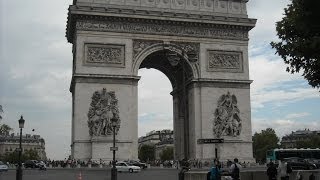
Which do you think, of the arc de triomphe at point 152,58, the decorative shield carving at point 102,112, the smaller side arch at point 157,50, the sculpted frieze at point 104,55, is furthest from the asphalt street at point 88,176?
the smaller side arch at point 157,50

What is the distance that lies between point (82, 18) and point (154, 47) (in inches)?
256

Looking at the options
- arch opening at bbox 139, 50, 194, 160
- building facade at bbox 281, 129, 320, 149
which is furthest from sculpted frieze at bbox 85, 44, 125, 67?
building facade at bbox 281, 129, 320, 149

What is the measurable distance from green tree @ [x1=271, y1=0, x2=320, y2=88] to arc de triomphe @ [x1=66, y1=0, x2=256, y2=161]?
25391 mm

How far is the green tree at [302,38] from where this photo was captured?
524 inches

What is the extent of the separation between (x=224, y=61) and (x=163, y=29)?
6.08m

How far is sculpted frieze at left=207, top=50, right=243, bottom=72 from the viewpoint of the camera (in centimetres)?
4567

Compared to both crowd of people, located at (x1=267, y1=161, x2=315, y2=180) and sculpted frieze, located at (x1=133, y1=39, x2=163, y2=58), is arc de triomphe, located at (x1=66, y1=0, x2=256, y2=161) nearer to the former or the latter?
sculpted frieze, located at (x1=133, y1=39, x2=163, y2=58)

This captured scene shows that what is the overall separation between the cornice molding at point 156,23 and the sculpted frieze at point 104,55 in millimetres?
1399

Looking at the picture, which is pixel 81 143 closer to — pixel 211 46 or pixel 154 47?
pixel 154 47

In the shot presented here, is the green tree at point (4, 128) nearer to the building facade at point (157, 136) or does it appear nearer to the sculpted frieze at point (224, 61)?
the sculpted frieze at point (224, 61)

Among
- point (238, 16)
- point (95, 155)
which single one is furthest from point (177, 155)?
point (238, 16)

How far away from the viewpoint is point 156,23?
1753 inches

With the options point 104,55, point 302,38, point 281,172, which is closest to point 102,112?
point 104,55

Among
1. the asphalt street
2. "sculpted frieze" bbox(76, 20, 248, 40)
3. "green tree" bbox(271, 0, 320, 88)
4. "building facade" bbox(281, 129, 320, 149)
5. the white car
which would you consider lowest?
the asphalt street
